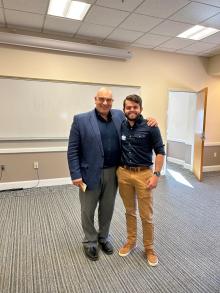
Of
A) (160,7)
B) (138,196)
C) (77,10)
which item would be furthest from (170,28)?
(138,196)

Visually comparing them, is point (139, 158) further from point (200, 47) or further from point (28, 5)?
point (200, 47)

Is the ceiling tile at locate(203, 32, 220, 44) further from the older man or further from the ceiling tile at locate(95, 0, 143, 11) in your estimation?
the older man

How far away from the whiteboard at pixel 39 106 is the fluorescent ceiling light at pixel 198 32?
176cm

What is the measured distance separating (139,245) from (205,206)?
161cm

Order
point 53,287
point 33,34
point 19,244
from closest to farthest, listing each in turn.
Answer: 1. point 53,287
2. point 19,244
3. point 33,34

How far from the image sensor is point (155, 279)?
1.92m

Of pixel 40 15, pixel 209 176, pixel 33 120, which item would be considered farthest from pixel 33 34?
pixel 209 176

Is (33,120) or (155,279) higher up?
(33,120)

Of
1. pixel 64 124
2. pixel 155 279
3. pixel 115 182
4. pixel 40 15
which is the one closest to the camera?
pixel 155 279

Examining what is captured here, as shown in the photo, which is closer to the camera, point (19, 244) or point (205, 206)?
point (19, 244)

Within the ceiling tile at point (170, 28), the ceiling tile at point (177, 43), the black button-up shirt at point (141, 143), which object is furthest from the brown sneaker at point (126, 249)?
the ceiling tile at point (177, 43)

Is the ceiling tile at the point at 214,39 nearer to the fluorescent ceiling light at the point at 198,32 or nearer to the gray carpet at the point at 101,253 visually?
the fluorescent ceiling light at the point at 198,32

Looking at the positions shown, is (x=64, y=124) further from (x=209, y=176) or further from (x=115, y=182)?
(x=209, y=176)

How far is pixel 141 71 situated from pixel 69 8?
2060mm
